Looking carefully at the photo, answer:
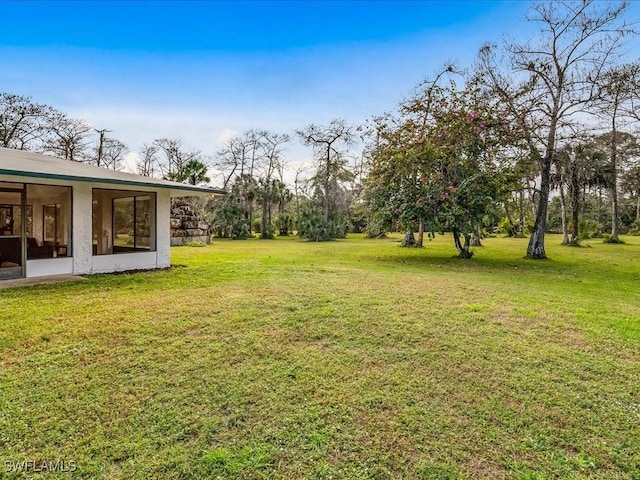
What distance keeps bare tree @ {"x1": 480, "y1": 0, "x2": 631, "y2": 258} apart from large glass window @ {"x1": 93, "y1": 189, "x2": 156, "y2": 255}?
11110 mm

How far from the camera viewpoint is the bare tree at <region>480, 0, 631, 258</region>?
37.2 feet

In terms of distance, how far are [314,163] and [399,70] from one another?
1232 centimetres

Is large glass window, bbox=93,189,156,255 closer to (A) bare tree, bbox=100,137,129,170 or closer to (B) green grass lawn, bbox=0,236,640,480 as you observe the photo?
(B) green grass lawn, bbox=0,236,640,480

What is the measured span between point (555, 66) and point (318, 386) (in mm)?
13677

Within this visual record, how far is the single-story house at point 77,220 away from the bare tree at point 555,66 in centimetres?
1001

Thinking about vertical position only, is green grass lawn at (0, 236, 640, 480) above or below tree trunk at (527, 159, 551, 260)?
below

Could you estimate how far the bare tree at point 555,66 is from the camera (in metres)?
11.3

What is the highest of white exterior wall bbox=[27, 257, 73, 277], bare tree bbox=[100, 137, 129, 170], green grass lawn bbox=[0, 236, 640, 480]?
bare tree bbox=[100, 137, 129, 170]

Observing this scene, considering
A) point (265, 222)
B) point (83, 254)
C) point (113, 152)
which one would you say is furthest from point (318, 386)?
point (113, 152)

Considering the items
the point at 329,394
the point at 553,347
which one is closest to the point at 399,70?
the point at 553,347

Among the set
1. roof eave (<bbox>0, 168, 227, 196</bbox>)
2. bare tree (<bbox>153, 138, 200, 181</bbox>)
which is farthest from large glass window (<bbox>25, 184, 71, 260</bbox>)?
bare tree (<bbox>153, 138, 200, 181</bbox>)

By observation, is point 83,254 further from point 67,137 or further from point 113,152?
point 113,152

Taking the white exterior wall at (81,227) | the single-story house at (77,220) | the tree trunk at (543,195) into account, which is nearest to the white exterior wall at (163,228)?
the single-story house at (77,220)

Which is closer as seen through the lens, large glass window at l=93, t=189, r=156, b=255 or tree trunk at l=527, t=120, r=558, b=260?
large glass window at l=93, t=189, r=156, b=255
